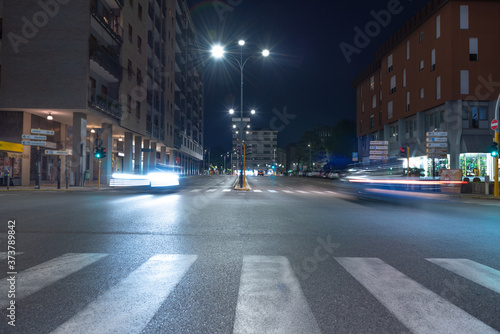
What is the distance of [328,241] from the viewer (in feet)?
21.9

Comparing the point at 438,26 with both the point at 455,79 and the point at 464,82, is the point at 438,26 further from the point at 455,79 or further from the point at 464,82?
the point at 464,82

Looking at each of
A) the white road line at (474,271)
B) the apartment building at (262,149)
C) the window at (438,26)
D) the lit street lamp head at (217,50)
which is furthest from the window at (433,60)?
the apartment building at (262,149)

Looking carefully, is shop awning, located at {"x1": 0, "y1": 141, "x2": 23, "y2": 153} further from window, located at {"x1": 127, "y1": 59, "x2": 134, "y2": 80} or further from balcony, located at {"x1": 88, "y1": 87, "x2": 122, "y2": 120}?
window, located at {"x1": 127, "y1": 59, "x2": 134, "y2": 80}

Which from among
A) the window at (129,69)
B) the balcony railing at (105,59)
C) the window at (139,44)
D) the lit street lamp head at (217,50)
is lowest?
the lit street lamp head at (217,50)

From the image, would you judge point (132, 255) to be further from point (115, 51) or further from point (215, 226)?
point (115, 51)

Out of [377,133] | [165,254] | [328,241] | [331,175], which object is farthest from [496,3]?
[165,254]

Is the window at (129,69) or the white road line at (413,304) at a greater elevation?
the window at (129,69)

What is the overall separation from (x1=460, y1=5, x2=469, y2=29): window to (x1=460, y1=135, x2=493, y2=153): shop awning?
37.8 ft

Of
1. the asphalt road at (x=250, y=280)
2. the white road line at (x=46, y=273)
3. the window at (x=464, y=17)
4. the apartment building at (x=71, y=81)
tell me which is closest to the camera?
the asphalt road at (x=250, y=280)

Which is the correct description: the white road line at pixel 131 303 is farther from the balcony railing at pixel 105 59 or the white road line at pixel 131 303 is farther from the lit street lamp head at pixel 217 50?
the balcony railing at pixel 105 59

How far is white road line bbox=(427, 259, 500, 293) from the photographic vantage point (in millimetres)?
4064

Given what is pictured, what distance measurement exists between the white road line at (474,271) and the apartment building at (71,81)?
25219 mm

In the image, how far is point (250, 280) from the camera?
13.5 ft

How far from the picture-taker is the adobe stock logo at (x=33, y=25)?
25.0 m
